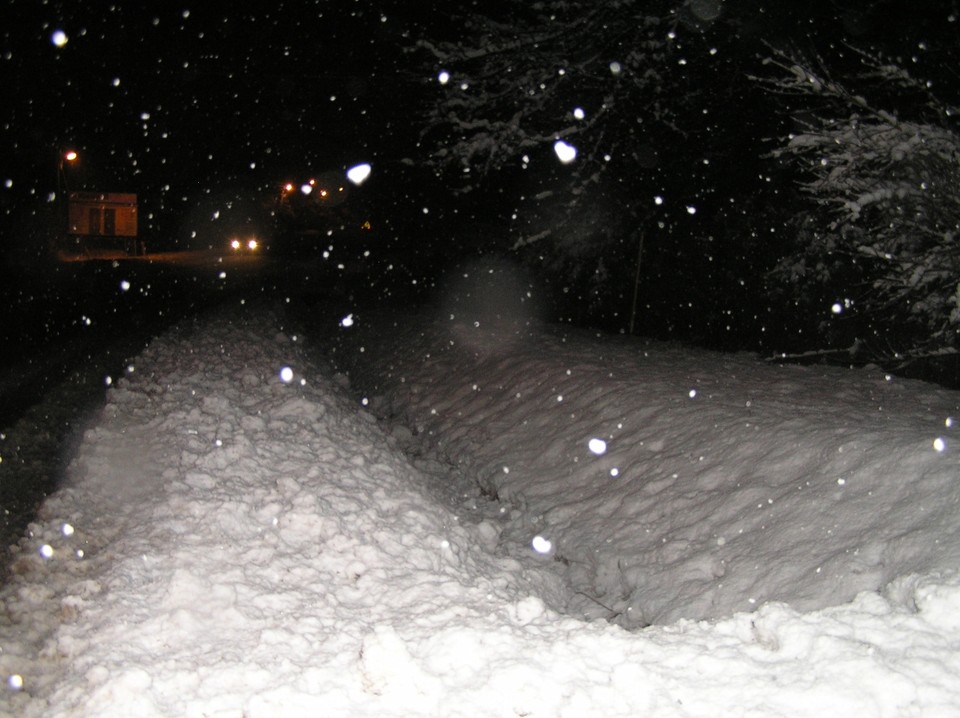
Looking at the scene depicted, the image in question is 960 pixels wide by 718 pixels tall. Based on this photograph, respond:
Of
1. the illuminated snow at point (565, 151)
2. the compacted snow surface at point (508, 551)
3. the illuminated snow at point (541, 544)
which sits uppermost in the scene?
the illuminated snow at point (565, 151)

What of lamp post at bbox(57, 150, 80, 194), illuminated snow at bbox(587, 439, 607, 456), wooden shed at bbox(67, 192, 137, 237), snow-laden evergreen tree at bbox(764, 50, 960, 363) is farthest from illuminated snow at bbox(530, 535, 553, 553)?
wooden shed at bbox(67, 192, 137, 237)

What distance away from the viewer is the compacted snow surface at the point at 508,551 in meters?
3.44

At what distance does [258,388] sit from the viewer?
9289 mm

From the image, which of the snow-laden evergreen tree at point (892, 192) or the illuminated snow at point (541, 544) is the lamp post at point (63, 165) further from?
the illuminated snow at point (541, 544)

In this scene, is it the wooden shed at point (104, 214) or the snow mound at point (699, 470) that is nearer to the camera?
the snow mound at point (699, 470)

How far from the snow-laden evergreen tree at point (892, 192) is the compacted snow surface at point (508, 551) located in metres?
0.90

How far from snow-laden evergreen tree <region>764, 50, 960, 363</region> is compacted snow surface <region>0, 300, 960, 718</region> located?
898mm

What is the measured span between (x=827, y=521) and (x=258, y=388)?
6729mm

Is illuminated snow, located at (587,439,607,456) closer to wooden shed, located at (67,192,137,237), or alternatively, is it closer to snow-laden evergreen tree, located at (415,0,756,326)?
snow-laden evergreen tree, located at (415,0,756,326)

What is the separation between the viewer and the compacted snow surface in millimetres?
3441

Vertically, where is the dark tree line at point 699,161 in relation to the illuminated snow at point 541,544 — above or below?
above

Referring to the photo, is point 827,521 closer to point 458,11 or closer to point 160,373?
Answer: point 160,373

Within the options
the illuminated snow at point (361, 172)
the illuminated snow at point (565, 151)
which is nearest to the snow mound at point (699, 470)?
the illuminated snow at point (565, 151)

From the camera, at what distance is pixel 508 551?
676 cm
